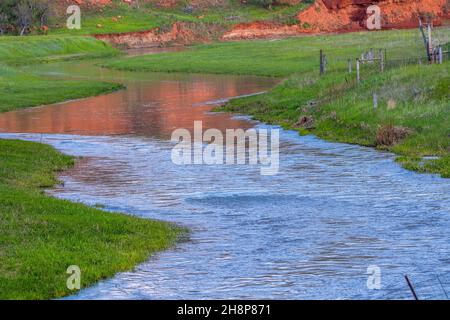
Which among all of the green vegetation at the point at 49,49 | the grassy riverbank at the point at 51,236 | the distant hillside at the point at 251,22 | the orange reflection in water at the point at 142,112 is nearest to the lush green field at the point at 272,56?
the orange reflection in water at the point at 142,112

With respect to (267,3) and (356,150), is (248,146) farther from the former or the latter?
(267,3)

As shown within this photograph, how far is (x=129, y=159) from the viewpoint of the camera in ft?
101

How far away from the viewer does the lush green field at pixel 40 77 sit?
5403 cm

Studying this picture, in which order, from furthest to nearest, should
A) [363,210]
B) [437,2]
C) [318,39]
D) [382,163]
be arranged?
[437,2]
[318,39]
[382,163]
[363,210]

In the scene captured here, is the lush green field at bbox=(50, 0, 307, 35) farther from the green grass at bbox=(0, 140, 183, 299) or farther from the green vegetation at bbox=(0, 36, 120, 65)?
the green grass at bbox=(0, 140, 183, 299)

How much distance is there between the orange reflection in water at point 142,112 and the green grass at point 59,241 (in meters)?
16.9

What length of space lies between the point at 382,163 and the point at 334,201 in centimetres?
566

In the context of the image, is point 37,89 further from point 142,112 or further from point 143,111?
point 142,112

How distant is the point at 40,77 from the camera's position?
67688mm

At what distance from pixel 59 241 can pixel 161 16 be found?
103 metres

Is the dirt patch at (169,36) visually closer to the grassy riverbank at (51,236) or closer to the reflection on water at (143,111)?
the reflection on water at (143,111)

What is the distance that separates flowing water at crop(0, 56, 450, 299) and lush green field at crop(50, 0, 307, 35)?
74508mm
